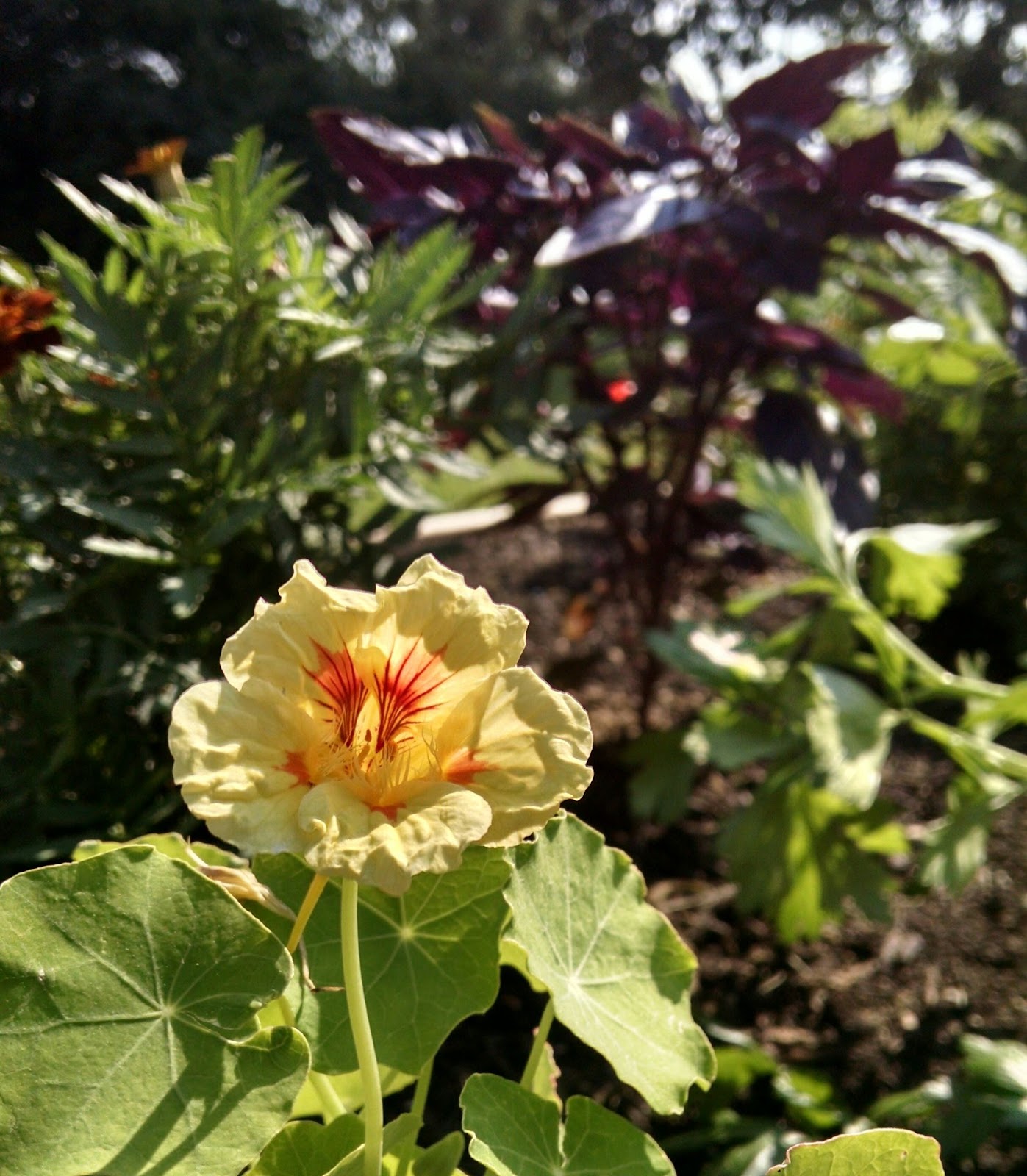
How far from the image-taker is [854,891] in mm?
1450

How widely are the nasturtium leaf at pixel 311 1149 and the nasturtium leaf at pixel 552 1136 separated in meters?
0.10

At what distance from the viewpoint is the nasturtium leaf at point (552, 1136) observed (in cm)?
58

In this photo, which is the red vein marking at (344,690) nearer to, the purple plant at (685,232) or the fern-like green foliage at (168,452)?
the fern-like green foliage at (168,452)

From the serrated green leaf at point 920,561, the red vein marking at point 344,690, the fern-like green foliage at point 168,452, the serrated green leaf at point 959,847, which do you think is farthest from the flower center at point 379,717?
the serrated green leaf at point 920,561

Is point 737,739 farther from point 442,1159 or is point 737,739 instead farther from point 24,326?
point 24,326

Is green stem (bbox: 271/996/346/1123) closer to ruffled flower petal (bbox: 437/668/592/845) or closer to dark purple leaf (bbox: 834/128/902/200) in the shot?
ruffled flower petal (bbox: 437/668/592/845)

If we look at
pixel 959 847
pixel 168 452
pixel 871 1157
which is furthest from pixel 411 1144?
pixel 959 847

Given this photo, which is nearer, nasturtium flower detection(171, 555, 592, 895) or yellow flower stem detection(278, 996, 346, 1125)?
nasturtium flower detection(171, 555, 592, 895)

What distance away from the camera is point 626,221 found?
1.35m

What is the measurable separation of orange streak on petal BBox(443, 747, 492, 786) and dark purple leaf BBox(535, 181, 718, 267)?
2.98 ft

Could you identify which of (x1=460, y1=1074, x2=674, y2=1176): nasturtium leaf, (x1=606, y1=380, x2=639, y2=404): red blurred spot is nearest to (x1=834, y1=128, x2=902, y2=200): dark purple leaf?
(x1=606, y1=380, x2=639, y2=404): red blurred spot

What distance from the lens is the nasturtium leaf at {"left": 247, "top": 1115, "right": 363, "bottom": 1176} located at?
62 cm

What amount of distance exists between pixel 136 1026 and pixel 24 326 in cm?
78

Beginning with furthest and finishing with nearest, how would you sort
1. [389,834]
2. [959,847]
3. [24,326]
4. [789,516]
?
[789,516], [959,847], [24,326], [389,834]
